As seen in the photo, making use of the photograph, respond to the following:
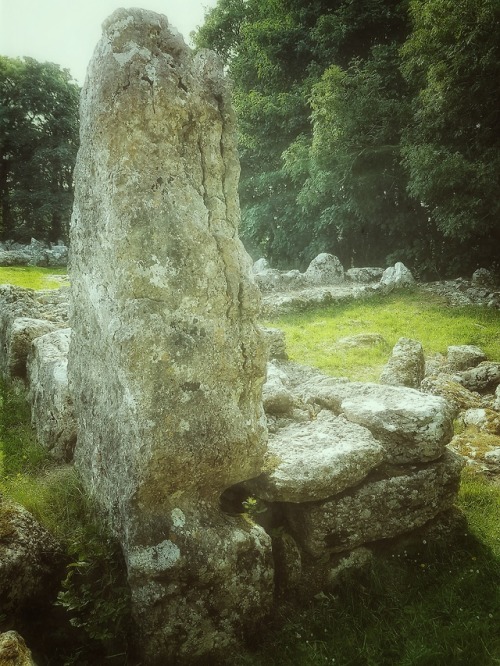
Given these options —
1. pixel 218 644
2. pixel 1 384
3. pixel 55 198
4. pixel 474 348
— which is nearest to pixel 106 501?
pixel 218 644

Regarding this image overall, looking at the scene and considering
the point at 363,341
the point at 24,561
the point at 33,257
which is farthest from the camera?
the point at 33,257

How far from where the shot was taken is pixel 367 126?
18.0 metres

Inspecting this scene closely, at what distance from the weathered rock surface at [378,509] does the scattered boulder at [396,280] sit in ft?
43.7

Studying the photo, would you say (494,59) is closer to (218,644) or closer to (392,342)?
(392,342)

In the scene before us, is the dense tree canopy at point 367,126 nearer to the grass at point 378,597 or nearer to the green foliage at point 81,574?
the grass at point 378,597

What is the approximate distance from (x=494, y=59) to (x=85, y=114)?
14093mm

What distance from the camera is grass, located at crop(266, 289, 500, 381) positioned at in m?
9.58

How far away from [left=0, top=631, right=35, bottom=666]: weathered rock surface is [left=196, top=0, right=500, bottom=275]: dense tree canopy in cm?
1566

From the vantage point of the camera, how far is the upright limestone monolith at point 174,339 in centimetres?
312

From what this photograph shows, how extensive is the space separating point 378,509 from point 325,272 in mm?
16356

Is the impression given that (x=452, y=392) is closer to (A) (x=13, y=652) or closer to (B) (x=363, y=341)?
(B) (x=363, y=341)

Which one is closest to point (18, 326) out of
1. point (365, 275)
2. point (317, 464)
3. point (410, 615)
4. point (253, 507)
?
point (253, 507)

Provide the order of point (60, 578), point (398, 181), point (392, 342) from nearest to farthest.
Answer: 1. point (60, 578)
2. point (392, 342)
3. point (398, 181)

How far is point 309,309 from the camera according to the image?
50.0 feet
